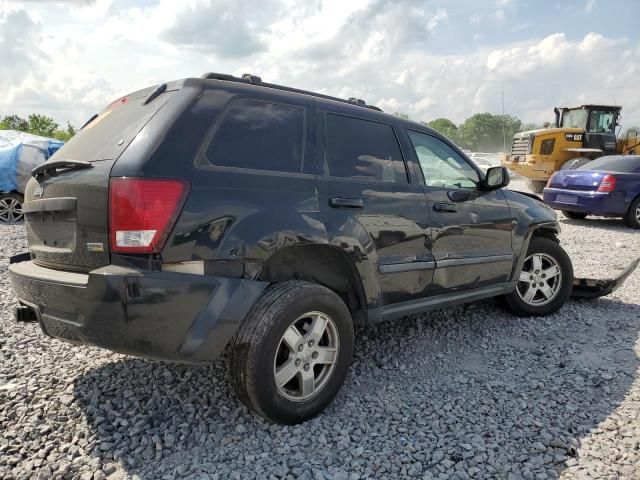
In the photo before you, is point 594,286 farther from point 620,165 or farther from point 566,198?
point 620,165

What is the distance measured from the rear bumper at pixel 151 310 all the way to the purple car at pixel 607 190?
31.8 feet

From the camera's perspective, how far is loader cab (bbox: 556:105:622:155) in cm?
1591

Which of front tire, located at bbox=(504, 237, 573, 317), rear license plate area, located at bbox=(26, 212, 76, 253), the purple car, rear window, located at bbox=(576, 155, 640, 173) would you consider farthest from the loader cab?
rear license plate area, located at bbox=(26, 212, 76, 253)

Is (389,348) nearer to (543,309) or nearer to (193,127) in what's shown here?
(543,309)

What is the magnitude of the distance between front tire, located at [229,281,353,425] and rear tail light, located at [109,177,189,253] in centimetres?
65

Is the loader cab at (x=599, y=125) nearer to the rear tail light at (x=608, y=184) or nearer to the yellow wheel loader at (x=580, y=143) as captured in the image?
the yellow wheel loader at (x=580, y=143)

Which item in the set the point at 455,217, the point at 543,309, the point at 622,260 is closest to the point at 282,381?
the point at 455,217

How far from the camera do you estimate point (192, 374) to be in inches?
130

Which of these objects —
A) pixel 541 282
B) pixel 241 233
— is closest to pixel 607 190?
pixel 541 282

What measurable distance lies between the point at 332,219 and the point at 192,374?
149 centimetres

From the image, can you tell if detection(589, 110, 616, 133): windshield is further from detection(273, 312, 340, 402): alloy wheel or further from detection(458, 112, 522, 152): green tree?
detection(458, 112, 522, 152): green tree

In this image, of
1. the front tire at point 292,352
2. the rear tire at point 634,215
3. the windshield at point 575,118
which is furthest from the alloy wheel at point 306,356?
the windshield at point 575,118

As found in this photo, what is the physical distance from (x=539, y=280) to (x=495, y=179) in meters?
1.31

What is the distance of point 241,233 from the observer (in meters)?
2.46
